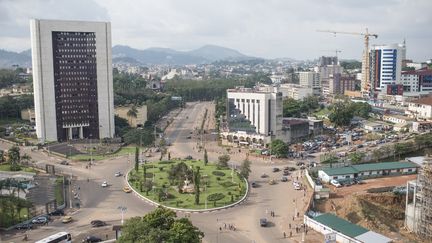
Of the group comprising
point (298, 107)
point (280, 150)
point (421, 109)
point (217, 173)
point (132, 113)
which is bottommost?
point (217, 173)

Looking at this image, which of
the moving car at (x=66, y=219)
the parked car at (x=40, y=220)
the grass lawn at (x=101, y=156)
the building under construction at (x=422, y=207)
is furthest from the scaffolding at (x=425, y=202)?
the grass lawn at (x=101, y=156)

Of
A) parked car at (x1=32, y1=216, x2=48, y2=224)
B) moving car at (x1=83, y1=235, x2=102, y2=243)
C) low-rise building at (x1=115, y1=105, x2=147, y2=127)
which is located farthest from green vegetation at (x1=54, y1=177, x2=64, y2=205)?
low-rise building at (x1=115, y1=105, x2=147, y2=127)

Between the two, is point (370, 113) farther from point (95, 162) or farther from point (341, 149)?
point (95, 162)

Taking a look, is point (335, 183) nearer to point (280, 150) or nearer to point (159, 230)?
point (280, 150)

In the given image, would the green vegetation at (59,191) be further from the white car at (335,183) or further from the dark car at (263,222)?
the white car at (335,183)

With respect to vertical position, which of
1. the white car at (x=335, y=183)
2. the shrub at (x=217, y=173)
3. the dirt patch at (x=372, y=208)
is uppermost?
the shrub at (x=217, y=173)

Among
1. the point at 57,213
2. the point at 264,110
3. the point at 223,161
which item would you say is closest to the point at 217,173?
the point at 223,161

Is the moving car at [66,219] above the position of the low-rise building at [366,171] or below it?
below
